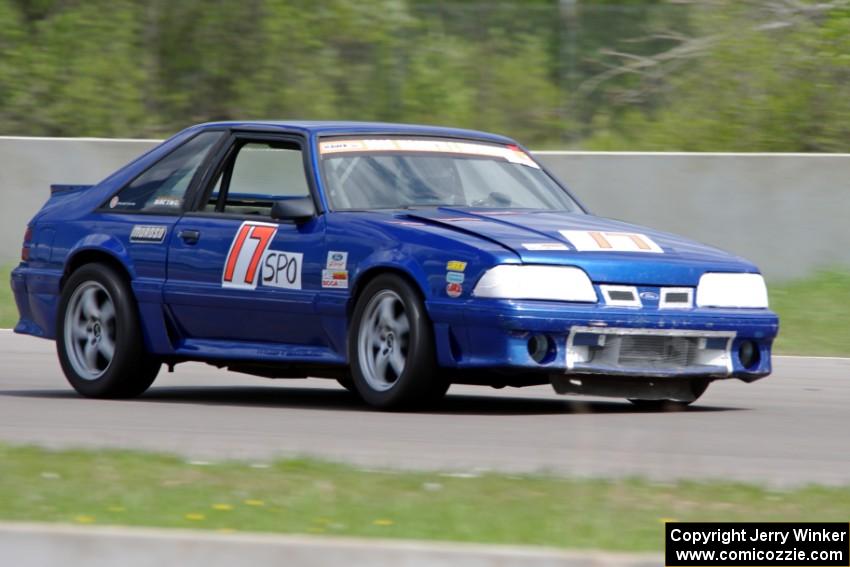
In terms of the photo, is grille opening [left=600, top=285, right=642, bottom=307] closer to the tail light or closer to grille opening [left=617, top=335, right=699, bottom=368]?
grille opening [left=617, top=335, right=699, bottom=368]

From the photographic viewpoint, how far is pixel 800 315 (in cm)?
1369

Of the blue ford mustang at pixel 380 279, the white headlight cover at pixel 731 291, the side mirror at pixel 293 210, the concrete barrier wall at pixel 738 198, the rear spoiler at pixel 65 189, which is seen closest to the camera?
the blue ford mustang at pixel 380 279

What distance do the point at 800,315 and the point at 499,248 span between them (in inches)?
238

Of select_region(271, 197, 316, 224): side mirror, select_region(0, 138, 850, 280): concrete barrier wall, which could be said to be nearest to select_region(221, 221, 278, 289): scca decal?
select_region(271, 197, 316, 224): side mirror

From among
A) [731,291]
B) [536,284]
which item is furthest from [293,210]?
[731,291]

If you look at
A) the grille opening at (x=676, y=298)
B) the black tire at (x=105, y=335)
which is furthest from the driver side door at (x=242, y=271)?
the grille opening at (x=676, y=298)

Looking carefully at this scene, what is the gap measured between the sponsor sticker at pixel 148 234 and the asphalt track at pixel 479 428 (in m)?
0.86

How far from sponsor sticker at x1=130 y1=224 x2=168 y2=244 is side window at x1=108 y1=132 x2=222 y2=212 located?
5.3 inches

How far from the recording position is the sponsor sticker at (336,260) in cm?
866

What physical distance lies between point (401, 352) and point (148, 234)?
189cm

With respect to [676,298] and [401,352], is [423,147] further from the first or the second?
[676,298]

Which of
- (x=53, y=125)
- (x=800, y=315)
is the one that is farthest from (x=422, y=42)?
(x=800, y=315)

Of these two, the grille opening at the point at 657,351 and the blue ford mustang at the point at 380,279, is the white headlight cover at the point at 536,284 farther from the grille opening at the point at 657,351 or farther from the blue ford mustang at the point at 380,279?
the grille opening at the point at 657,351

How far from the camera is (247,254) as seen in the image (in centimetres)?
909
